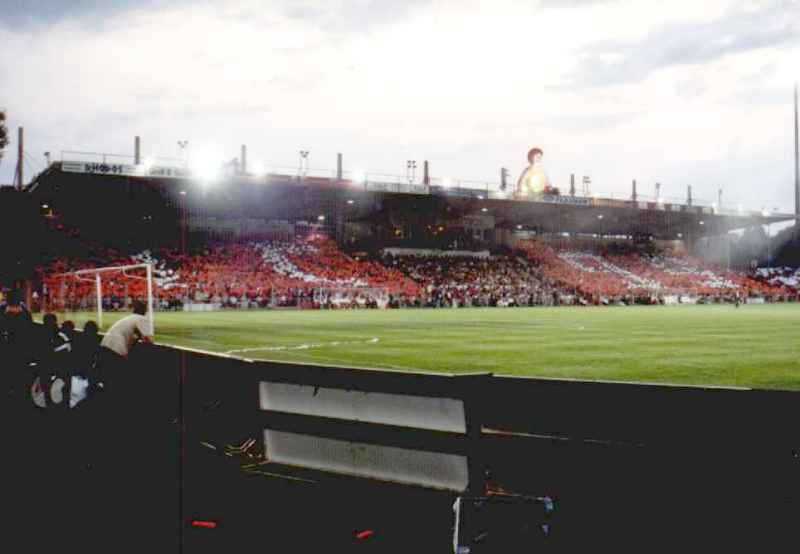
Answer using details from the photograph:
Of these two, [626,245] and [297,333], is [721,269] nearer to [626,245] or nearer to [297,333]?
[626,245]

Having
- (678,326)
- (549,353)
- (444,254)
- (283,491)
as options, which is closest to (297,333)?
(549,353)

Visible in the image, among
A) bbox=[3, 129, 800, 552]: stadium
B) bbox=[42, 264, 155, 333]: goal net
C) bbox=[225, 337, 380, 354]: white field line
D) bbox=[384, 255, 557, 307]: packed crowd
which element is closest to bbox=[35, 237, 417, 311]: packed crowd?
bbox=[42, 264, 155, 333]: goal net

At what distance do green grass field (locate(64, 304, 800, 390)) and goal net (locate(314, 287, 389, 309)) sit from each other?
19690 millimetres

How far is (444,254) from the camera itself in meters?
68.0

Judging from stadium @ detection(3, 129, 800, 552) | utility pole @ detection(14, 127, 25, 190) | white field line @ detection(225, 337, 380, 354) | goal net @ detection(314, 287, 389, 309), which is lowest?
goal net @ detection(314, 287, 389, 309)

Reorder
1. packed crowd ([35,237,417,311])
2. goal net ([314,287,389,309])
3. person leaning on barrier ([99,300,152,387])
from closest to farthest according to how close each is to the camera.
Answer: person leaning on barrier ([99,300,152,387]), packed crowd ([35,237,417,311]), goal net ([314,287,389,309])

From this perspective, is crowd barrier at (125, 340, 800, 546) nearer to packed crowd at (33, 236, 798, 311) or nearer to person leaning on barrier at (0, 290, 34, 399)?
person leaning on barrier at (0, 290, 34, 399)

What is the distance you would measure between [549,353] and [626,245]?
67115mm

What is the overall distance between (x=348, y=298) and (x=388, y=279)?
25.6ft

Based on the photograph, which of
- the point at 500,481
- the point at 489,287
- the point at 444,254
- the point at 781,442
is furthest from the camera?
the point at 444,254

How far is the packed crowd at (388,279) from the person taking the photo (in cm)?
4597

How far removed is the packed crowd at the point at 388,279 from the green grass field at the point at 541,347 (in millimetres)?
16595

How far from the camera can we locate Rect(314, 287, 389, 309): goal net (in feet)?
162

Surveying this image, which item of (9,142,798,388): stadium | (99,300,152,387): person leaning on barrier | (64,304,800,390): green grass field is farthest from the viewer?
(9,142,798,388): stadium
